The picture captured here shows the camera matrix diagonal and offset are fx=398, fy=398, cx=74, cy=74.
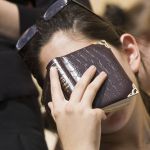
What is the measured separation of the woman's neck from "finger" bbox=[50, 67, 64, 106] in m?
0.19

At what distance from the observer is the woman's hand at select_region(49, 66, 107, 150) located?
71 centimetres

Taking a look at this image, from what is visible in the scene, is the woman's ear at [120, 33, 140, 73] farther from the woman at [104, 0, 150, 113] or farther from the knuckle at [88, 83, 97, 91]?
the knuckle at [88, 83, 97, 91]

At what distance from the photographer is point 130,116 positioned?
2.84ft

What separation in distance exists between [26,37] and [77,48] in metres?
0.12

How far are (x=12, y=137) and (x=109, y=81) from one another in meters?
0.21

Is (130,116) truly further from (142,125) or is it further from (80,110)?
(80,110)

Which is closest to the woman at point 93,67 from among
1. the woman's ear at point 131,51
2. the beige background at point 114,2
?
the woman's ear at point 131,51

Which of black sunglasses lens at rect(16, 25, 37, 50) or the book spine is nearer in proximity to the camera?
the book spine

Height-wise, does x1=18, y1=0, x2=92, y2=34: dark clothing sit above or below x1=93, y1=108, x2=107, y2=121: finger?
above

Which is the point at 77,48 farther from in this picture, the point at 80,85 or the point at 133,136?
the point at 133,136

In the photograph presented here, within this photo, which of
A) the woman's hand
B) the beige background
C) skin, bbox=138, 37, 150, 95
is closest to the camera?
the woman's hand

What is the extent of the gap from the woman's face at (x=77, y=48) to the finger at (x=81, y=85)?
10cm

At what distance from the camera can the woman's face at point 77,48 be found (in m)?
0.82

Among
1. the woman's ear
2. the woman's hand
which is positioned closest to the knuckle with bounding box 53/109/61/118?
the woman's hand
